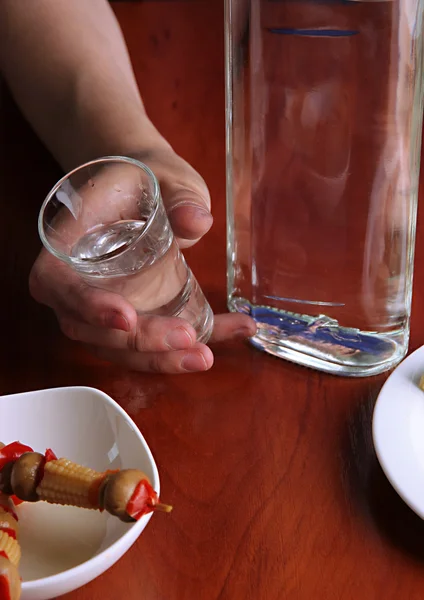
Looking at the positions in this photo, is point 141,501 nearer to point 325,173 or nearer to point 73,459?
point 73,459

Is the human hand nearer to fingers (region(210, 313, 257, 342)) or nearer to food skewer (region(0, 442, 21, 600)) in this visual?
fingers (region(210, 313, 257, 342))

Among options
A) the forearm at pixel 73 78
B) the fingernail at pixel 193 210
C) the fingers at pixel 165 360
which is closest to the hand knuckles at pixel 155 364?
the fingers at pixel 165 360

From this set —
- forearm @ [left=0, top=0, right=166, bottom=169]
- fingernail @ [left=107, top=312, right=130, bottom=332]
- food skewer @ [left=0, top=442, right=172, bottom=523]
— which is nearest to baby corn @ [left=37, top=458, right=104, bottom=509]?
food skewer @ [left=0, top=442, right=172, bottom=523]

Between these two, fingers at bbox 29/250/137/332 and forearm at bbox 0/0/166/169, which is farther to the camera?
forearm at bbox 0/0/166/169

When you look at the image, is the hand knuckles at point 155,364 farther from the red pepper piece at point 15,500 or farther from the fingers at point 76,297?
the red pepper piece at point 15,500

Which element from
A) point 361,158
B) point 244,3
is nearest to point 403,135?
point 361,158
